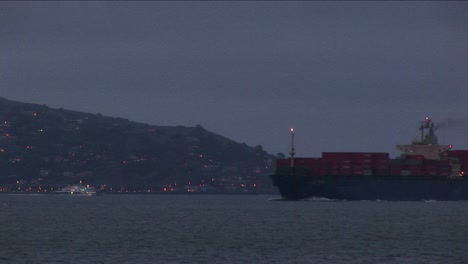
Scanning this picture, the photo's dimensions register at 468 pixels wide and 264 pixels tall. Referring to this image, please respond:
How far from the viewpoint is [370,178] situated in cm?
15000

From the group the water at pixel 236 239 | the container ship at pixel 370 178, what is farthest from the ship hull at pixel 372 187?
the water at pixel 236 239

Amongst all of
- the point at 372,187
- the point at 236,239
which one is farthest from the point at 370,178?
the point at 236,239

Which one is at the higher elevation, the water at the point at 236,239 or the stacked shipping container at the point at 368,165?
the stacked shipping container at the point at 368,165

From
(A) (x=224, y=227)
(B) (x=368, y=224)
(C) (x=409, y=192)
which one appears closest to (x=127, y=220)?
(A) (x=224, y=227)

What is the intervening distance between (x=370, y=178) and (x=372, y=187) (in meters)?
1.32

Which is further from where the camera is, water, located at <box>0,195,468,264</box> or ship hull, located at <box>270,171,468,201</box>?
ship hull, located at <box>270,171,468,201</box>

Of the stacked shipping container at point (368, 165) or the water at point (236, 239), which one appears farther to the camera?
the stacked shipping container at point (368, 165)

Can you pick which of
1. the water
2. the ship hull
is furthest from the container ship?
the water

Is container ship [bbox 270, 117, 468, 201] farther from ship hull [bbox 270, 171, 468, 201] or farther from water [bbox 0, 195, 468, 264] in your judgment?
water [bbox 0, 195, 468, 264]

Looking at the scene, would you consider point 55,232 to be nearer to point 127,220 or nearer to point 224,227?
point 224,227

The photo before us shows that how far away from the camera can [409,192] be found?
152 meters

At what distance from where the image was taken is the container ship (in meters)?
150

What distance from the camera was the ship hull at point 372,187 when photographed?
150 meters

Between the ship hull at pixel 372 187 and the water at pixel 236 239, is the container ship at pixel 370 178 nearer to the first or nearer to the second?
the ship hull at pixel 372 187
